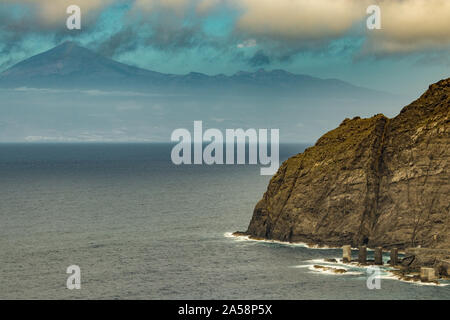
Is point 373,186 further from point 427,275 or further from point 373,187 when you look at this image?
point 427,275

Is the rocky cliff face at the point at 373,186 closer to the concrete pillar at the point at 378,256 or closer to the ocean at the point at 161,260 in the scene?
the ocean at the point at 161,260

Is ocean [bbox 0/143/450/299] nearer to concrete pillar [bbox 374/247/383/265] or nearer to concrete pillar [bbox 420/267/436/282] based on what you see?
concrete pillar [bbox 420/267/436/282]

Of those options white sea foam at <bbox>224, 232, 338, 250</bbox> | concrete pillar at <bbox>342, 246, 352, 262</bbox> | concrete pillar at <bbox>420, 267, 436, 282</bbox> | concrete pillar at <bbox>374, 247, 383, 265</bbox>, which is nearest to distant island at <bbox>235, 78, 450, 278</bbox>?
white sea foam at <bbox>224, 232, 338, 250</bbox>

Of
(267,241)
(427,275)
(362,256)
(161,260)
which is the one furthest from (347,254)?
(161,260)

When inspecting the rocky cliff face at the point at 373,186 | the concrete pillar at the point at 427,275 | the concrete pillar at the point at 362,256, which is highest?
the rocky cliff face at the point at 373,186

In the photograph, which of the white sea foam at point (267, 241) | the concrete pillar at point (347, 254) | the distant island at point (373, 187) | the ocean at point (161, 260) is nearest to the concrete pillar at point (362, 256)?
the concrete pillar at point (347, 254)
